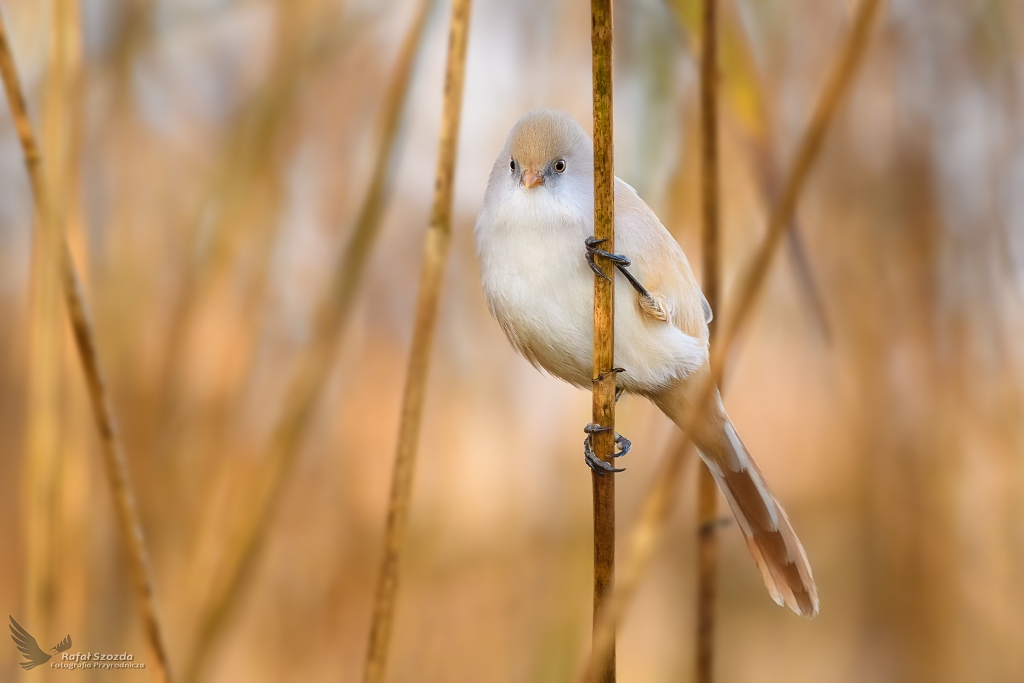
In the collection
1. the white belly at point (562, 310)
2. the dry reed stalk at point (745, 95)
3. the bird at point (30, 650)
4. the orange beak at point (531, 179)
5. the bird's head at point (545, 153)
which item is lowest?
the bird at point (30, 650)

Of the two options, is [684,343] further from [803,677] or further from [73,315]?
[803,677]

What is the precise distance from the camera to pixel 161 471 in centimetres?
179

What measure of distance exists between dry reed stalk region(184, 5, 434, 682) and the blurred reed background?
32 cm

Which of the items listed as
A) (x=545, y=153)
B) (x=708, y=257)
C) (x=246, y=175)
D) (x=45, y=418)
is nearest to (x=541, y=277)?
(x=545, y=153)

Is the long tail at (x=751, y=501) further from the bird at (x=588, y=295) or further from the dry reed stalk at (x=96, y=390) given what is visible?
the dry reed stalk at (x=96, y=390)

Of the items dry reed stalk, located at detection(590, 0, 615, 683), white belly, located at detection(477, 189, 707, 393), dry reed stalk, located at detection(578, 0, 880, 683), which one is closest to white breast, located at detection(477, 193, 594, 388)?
white belly, located at detection(477, 189, 707, 393)

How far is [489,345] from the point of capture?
79.0 inches

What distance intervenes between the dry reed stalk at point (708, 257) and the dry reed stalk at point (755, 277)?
226 mm

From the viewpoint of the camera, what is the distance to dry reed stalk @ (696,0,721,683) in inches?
39.7

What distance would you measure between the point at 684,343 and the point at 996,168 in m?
1.21

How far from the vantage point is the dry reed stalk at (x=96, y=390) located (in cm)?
100

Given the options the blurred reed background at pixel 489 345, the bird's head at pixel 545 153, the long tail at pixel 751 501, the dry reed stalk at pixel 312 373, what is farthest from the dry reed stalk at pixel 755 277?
the blurred reed background at pixel 489 345

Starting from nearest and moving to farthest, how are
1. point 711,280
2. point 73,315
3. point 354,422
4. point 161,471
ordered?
point 73,315 < point 711,280 < point 161,471 < point 354,422

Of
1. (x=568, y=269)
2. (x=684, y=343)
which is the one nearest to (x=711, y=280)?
(x=684, y=343)
